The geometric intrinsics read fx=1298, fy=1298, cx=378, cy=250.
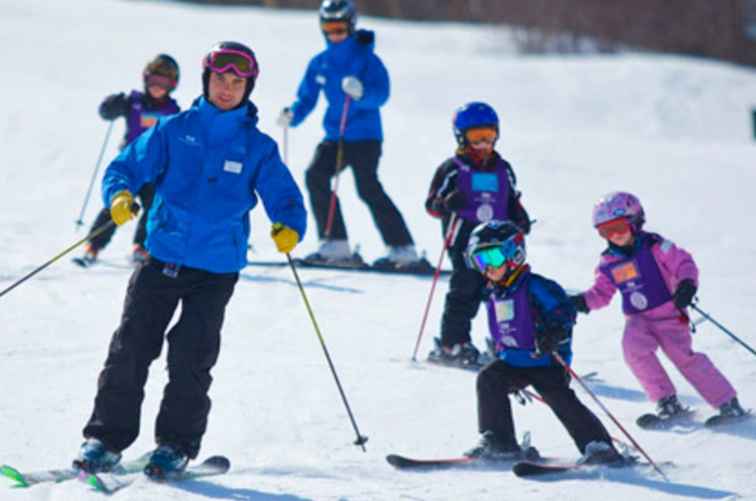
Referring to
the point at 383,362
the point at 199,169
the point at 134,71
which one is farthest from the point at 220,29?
the point at 199,169

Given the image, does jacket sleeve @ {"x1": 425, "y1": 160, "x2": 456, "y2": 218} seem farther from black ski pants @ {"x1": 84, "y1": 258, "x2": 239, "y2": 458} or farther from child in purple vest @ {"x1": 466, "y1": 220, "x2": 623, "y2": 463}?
black ski pants @ {"x1": 84, "y1": 258, "x2": 239, "y2": 458}

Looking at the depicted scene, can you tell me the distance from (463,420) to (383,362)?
1.17 meters

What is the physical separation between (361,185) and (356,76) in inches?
33.7

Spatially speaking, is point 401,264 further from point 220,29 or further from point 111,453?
point 220,29

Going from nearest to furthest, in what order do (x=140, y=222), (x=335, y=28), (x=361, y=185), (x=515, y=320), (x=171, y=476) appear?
(x=171, y=476) → (x=515, y=320) → (x=140, y=222) → (x=335, y=28) → (x=361, y=185)

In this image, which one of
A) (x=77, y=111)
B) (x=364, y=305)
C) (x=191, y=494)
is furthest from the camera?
(x=77, y=111)

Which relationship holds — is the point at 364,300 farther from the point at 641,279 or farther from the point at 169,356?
the point at 169,356

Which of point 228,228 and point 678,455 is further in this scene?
point 678,455

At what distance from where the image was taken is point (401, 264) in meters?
10.4

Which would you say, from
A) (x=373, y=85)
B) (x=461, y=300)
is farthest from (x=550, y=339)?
(x=373, y=85)

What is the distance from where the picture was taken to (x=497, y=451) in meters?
5.98

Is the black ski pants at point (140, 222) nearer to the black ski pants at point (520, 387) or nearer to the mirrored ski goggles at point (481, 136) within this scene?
the mirrored ski goggles at point (481, 136)

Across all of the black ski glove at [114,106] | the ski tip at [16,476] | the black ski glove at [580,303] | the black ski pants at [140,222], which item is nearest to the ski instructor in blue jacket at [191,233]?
the ski tip at [16,476]

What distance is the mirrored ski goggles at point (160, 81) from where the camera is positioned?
9898 millimetres
